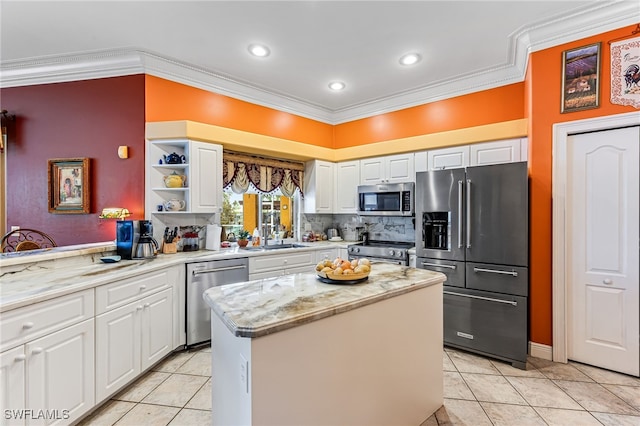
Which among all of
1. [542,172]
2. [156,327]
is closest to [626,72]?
[542,172]

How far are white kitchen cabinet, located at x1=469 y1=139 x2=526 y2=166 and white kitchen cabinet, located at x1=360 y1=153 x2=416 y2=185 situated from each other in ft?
2.45

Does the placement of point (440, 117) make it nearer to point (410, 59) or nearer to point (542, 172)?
point (410, 59)

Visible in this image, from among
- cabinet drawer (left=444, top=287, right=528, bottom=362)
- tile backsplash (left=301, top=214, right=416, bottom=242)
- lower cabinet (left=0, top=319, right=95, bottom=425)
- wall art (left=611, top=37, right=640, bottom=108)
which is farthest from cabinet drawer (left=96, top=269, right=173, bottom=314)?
wall art (left=611, top=37, right=640, bottom=108)

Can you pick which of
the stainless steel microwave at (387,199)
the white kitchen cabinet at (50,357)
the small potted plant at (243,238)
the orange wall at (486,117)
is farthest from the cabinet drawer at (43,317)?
the stainless steel microwave at (387,199)

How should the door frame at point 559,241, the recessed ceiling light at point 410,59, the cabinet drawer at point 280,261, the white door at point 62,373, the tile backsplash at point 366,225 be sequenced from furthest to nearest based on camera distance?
the tile backsplash at point 366,225 → the cabinet drawer at point 280,261 → the recessed ceiling light at point 410,59 → the door frame at point 559,241 → the white door at point 62,373

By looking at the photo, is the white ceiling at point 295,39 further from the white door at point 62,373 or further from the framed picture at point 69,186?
the white door at point 62,373

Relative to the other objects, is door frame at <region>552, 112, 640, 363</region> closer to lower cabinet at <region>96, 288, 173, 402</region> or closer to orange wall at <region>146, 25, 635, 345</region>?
orange wall at <region>146, 25, 635, 345</region>

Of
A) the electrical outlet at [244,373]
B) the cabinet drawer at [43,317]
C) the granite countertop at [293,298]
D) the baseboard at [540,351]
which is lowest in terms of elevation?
the baseboard at [540,351]

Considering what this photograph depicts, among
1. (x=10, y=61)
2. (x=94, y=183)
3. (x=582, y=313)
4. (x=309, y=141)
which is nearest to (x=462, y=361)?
(x=582, y=313)

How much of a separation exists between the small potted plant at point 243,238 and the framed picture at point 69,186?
1.66 m

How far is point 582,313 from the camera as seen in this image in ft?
8.92

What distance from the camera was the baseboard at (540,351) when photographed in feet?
9.43

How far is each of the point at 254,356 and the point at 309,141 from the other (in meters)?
3.95

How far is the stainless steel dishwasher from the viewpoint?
10.2 feet
